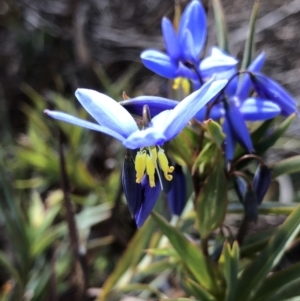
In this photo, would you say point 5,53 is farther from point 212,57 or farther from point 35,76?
point 212,57

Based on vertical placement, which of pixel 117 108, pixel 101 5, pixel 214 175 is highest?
pixel 101 5

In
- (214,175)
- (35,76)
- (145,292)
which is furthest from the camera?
(35,76)

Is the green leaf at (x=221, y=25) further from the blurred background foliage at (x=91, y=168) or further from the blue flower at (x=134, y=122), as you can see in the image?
the blue flower at (x=134, y=122)

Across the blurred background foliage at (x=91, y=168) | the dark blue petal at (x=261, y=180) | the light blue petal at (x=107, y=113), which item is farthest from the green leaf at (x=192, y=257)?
the light blue petal at (x=107, y=113)

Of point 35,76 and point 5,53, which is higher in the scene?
point 5,53

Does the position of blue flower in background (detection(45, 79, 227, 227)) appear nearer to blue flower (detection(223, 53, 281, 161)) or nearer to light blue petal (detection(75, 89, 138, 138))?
light blue petal (detection(75, 89, 138, 138))

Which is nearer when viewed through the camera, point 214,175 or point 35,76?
point 214,175

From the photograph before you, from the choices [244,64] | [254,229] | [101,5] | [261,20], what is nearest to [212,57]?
[244,64]
